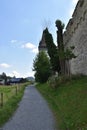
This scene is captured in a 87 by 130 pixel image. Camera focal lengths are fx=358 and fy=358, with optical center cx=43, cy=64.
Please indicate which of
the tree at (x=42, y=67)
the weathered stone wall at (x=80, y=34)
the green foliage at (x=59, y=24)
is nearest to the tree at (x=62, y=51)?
the green foliage at (x=59, y=24)

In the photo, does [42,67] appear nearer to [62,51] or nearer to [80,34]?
[62,51]

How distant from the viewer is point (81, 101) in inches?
606

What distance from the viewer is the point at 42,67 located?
7206cm

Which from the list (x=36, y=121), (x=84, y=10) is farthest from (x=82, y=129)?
(x=84, y=10)

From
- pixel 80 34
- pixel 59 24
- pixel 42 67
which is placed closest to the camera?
pixel 80 34

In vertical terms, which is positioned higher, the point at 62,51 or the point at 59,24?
the point at 59,24

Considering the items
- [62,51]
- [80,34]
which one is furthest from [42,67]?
[80,34]

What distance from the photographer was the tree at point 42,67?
7014cm

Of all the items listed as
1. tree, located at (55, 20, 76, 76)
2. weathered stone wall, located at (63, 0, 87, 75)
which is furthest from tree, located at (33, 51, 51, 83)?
weathered stone wall, located at (63, 0, 87, 75)

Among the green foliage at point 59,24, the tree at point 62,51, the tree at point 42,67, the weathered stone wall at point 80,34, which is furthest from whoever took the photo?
the tree at point 42,67

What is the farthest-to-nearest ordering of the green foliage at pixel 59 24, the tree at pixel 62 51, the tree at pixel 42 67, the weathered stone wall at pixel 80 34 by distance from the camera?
the tree at pixel 42 67 → the green foliage at pixel 59 24 → the tree at pixel 62 51 → the weathered stone wall at pixel 80 34

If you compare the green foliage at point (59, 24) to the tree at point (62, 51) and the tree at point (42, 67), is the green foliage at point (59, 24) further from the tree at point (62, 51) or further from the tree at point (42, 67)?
the tree at point (42, 67)

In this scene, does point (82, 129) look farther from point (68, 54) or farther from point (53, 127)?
point (68, 54)

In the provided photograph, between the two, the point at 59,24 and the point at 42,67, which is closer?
the point at 59,24
